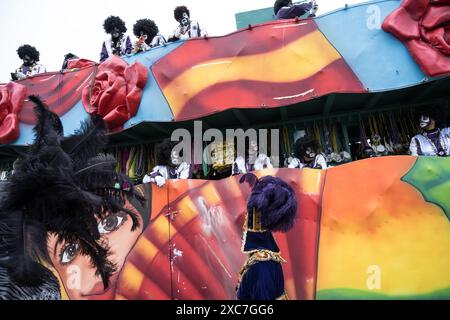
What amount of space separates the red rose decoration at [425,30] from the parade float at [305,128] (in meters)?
0.01

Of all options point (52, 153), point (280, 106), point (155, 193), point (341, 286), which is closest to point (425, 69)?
point (280, 106)

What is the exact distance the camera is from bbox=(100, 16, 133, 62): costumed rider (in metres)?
7.65

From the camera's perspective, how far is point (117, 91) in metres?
6.11

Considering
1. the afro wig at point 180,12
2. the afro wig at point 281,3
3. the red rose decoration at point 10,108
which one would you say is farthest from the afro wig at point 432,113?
the red rose decoration at point 10,108

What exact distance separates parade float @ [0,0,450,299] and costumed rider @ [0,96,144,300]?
5.09 feet

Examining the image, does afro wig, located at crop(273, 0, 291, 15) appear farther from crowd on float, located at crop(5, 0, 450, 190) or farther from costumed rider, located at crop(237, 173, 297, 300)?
costumed rider, located at crop(237, 173, 297, 300)

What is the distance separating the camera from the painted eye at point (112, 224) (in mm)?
5166

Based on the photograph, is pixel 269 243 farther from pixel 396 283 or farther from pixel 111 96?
pixel 111 96

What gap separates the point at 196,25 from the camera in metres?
7.01

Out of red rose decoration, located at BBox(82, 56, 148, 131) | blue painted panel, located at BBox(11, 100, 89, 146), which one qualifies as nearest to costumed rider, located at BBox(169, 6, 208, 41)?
red rose decoration, located at BBox(82, 56, 148, 131)

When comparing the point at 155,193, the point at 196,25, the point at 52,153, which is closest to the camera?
the point at 52,153

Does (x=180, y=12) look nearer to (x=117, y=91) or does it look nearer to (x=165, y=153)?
(x=117, y=91)

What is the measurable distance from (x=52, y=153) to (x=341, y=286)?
10.6 feet

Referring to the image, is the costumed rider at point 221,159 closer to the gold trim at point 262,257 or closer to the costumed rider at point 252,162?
the costumed rider at point 252,162
